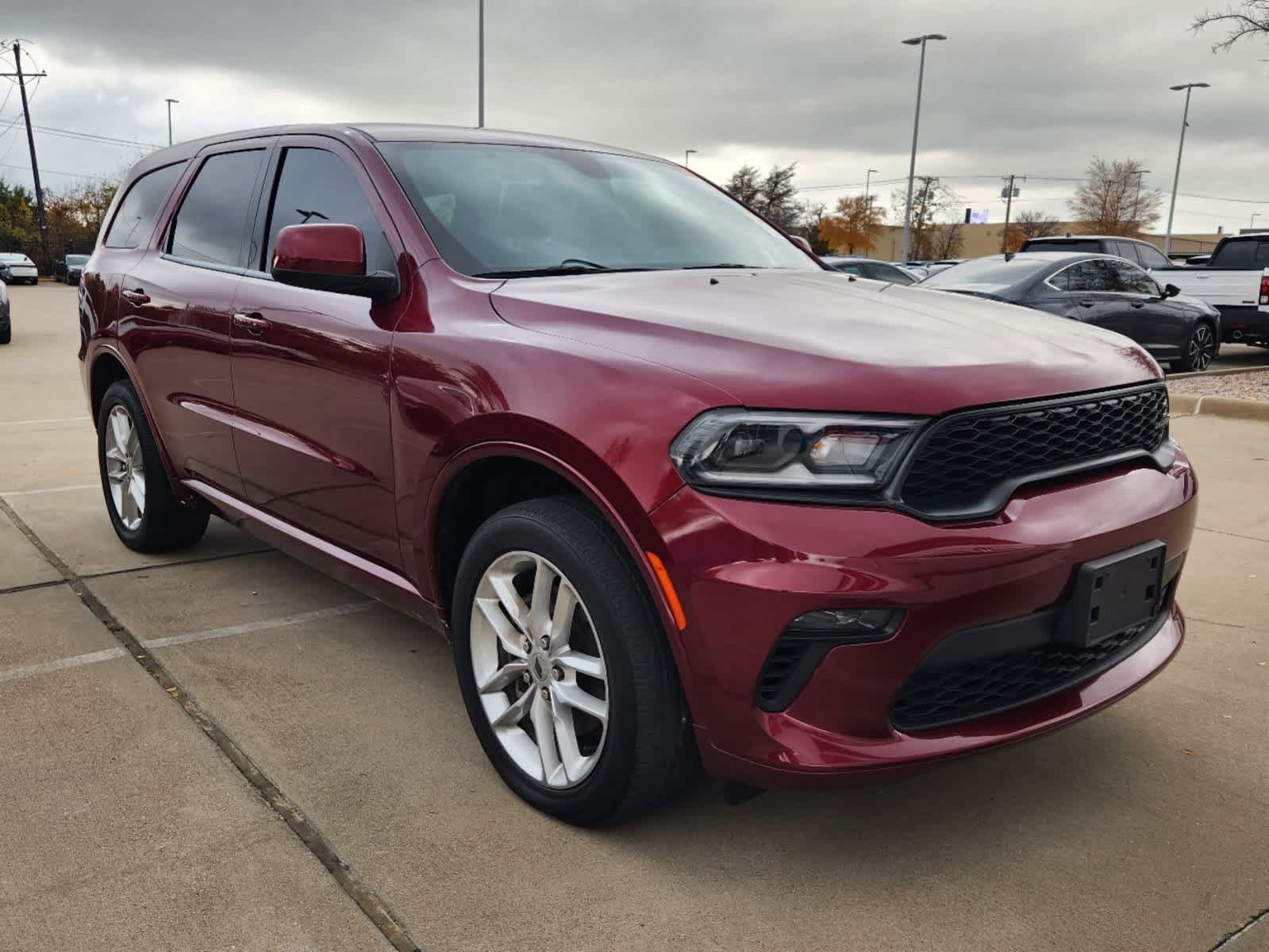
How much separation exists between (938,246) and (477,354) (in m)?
81.3

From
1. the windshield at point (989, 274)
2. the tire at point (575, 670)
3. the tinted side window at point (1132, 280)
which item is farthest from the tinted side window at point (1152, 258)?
the tire at point (575, 670)

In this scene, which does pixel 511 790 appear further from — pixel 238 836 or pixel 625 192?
pixel 625 192

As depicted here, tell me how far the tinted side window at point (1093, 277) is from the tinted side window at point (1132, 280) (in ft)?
0.36

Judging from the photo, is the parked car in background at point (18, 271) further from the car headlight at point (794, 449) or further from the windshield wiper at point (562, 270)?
the car headlight at point (794, 449)

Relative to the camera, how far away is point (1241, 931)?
2.25 metres

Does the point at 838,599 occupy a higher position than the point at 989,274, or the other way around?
the point at 989,274

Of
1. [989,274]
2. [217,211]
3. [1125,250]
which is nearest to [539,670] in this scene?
[217,211]

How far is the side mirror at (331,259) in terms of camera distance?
114 inches

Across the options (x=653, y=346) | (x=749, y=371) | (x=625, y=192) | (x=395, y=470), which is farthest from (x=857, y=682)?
(x=625, y=192)

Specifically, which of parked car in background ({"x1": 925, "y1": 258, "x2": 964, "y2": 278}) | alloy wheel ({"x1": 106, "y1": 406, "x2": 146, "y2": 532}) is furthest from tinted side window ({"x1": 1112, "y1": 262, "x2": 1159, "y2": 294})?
alloy wheel ({"x1": 106, "y1": 406, "x2": 146, "y2": 532})

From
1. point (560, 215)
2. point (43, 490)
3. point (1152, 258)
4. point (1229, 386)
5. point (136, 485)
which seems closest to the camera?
point (560, 215)

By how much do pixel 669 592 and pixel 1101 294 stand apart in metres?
10.6

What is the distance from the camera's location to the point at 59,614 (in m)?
4.07

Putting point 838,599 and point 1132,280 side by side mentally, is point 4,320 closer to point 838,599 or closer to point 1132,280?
point 1132,280
